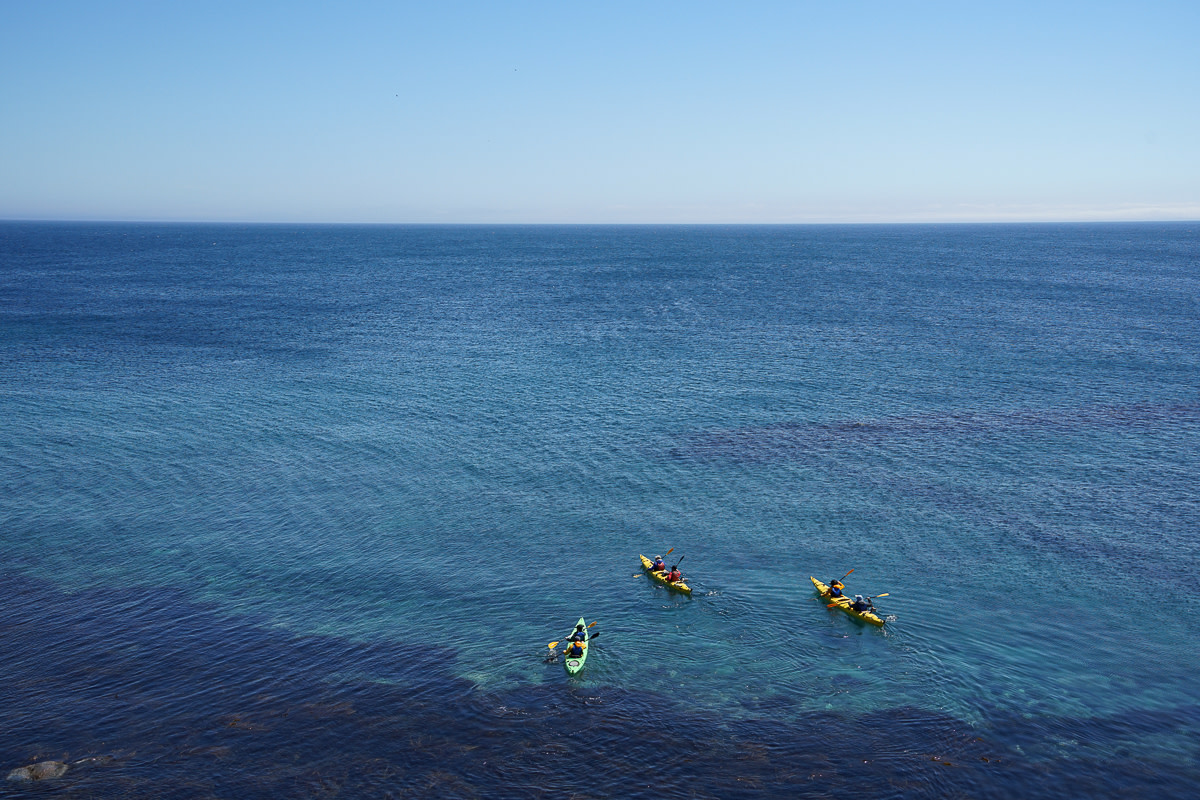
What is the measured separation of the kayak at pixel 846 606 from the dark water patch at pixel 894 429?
22.2 meters

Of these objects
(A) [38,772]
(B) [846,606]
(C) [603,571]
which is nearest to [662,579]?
(C) [603,571]

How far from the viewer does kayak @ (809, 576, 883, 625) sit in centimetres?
4416

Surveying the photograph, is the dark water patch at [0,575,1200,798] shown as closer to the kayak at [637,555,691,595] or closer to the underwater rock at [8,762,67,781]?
the underwater rock at [8,762,67,781]

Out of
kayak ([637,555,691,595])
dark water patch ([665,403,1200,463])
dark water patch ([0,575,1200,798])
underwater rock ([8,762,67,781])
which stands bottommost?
dark water patch ([0,575,1200,798])

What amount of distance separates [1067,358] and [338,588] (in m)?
95.2

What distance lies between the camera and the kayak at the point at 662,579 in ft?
158

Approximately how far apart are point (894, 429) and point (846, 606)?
114 ft

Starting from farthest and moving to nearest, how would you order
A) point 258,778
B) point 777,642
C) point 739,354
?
point 739,354
point 777,642
point 258,778

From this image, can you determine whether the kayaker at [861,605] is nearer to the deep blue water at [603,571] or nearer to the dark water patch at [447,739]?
the deep blue water at [603,571]

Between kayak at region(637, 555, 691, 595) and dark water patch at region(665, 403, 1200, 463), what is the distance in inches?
794

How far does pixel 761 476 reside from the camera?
6575cm

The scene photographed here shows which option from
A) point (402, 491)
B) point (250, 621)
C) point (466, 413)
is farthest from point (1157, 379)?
point (250, 621)

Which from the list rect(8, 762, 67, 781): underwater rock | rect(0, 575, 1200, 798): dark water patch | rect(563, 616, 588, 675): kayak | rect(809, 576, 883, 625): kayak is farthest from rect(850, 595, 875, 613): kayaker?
rect(8, 762, 67, 781): underwater rock

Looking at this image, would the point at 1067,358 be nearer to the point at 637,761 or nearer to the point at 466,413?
the point at 466,413
